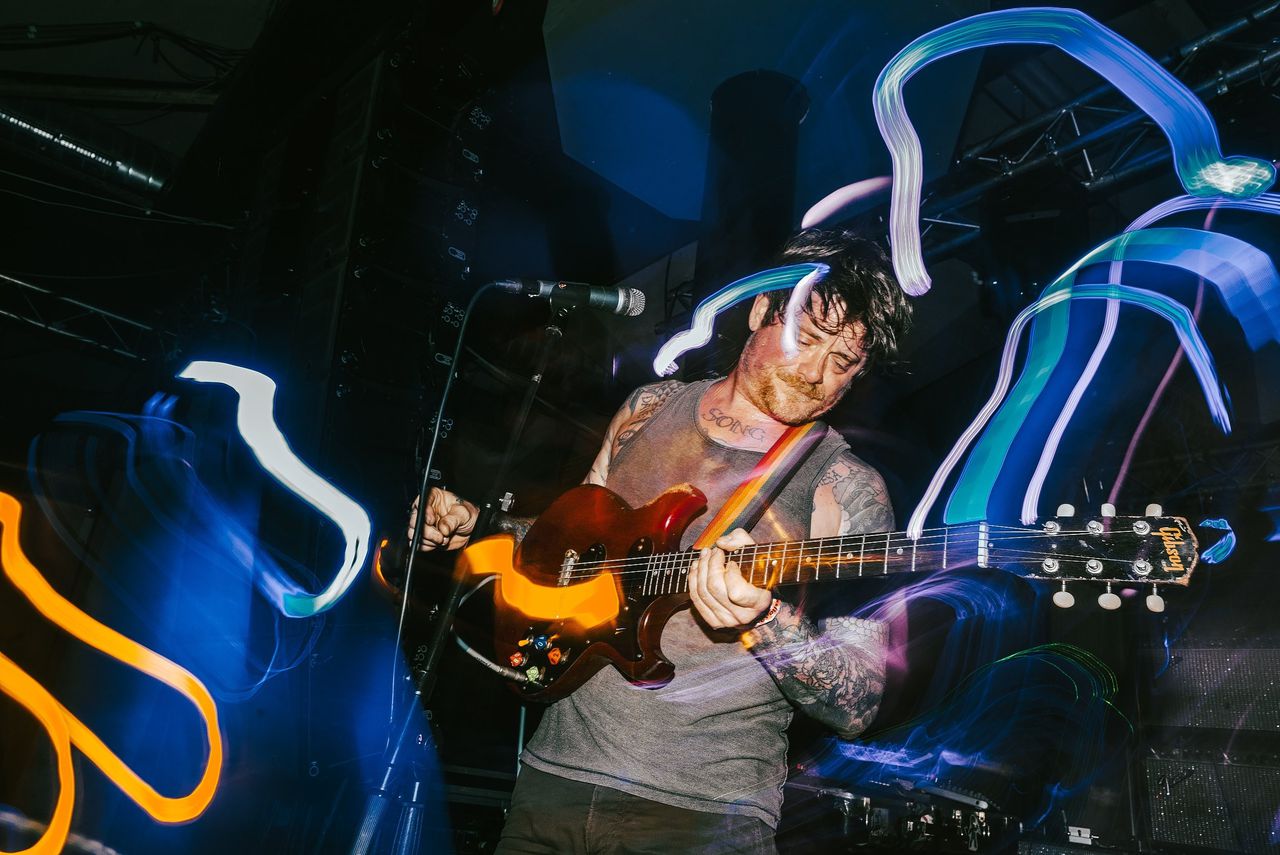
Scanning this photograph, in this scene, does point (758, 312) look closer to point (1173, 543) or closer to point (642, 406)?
point (642, 406)

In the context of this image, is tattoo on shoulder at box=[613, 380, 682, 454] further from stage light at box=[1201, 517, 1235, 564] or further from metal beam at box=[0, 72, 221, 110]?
metal beam at box=[0, 72, 221, 110]

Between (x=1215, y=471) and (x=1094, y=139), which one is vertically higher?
(x=1094, y=139)

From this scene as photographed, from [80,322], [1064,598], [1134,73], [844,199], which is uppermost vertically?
[844,199]

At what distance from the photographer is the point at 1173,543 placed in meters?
1.55

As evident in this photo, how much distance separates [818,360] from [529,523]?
1.25 m

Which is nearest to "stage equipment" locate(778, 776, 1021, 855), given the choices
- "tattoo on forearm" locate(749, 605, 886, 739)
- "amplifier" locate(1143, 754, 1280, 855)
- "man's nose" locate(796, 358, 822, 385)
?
"amplifier" locate(1143, 754, 1280, 855)

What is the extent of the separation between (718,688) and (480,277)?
3158 millimetres

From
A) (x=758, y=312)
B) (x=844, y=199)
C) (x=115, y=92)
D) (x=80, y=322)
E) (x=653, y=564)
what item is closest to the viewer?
(x=653, y=564)

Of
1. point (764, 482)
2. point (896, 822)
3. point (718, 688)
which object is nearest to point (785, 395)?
point (764, 482)

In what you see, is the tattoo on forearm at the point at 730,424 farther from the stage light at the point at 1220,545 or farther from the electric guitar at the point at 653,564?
the stage light at the point at 1220,545

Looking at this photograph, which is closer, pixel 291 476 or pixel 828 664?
pixel 828 664

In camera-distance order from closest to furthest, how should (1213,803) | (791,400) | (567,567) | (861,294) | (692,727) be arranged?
1. (692,727)
2. (567,567)
3. (791,400)
4. (861,294)
5. (1213,803)

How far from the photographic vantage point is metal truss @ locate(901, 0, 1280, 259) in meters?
3.88

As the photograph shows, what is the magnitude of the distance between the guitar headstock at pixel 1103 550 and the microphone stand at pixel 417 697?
138cm
